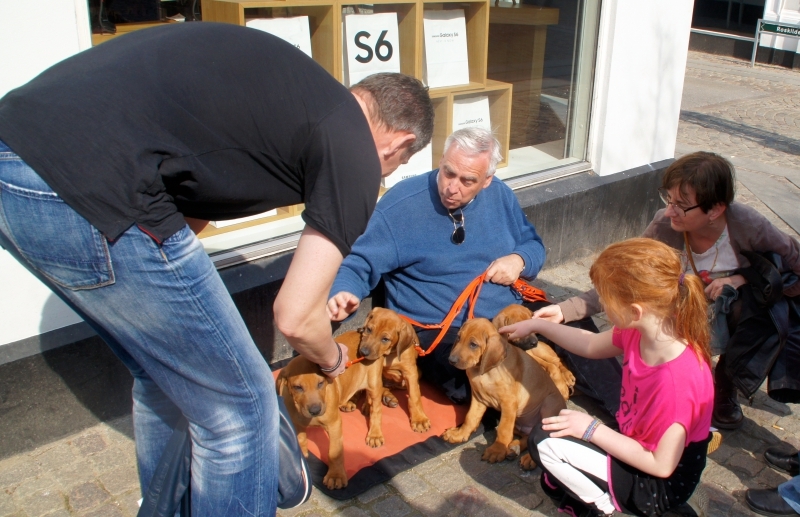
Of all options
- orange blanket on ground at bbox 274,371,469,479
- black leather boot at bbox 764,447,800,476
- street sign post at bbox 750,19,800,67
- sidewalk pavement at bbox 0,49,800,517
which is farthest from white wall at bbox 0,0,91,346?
street sign post at bbox 750,19,800,67

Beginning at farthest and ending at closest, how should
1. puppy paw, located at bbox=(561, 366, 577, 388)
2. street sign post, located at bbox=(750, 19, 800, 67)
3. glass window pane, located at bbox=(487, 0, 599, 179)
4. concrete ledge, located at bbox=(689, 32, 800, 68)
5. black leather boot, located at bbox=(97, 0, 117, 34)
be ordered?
concrete ledge, located at bbox=(689, 32, 800, 68) < street sign post, located at bbox=(750, 19, 800, 67) < glass window pane, located at bbox=(487, 0, 599, 179) < puppy paw, located at bbox=(561, 366, 577, 388) < black leather boot, located at bbox=(97, 0, 117, 34)

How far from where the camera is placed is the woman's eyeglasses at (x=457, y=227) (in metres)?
3.88

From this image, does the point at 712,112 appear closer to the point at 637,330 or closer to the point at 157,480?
the point at 637,330

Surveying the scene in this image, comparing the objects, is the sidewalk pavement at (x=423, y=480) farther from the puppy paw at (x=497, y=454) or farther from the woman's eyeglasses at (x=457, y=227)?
the woman's eyeglasses at (x=457, y=227)

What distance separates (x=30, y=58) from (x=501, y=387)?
2.42 meters

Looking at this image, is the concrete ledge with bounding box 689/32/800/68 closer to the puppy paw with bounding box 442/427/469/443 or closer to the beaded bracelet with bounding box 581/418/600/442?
the puppy paw with bounding box 442/427/469/443

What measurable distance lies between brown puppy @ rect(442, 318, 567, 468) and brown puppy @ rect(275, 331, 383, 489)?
44 centimetres

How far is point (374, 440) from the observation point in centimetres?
355

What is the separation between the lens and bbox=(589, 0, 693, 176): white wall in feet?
17.9

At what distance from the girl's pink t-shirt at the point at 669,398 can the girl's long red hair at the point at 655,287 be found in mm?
86

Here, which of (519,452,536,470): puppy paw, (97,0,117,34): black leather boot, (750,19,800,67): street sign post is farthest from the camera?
(750,19,800,67): street sign post

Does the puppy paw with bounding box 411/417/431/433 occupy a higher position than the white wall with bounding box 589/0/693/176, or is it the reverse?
the white wall with bounding box 589/0/693/176

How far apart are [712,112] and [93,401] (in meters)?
9.84

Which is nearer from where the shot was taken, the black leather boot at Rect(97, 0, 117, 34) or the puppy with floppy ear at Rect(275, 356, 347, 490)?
the puppy with floppy ear at Rect(275, 356, 347, 490)
